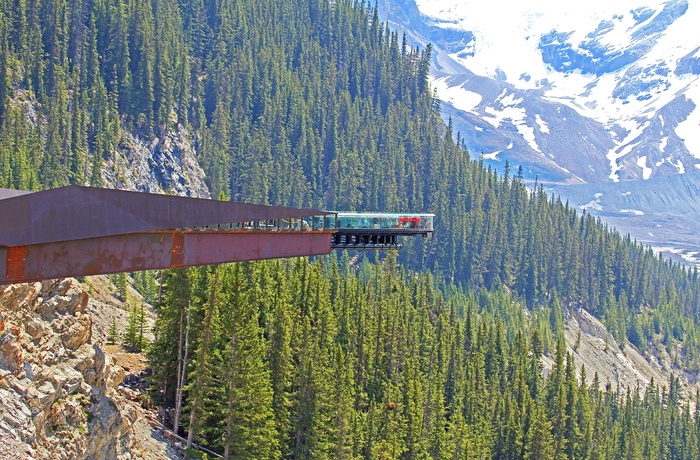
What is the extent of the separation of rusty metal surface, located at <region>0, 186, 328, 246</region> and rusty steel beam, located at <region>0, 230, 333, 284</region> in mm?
603

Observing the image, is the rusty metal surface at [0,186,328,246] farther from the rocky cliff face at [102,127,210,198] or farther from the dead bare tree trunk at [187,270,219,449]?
the rocky cliff face at [102,127,210,198]

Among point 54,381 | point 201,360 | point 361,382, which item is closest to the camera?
point 54,381

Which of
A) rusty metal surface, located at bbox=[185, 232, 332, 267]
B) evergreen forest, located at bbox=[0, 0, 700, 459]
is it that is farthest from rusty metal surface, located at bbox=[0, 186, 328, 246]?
evergreen forest, located at bbox=[0, 0, 700, 459]

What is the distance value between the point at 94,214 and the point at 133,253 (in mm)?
2604

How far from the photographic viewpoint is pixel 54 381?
35438 mm

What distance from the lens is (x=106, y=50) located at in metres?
195

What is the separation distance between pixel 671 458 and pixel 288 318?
12684 centimetres

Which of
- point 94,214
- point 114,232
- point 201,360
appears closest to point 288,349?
point 201,360

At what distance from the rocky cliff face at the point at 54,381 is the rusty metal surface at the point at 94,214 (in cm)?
496

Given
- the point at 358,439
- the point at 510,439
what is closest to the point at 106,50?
the point at 510,439

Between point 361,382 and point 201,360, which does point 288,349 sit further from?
point 361,382

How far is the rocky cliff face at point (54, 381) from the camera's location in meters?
32.2

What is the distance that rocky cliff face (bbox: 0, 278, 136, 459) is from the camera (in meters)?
32.2

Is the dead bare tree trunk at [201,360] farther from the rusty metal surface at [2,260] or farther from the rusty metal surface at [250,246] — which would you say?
the rusty metal surface at [2,260]
